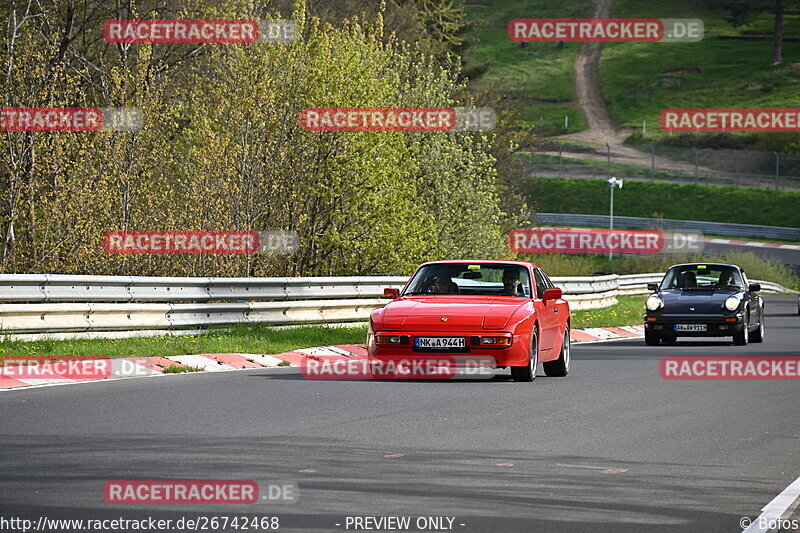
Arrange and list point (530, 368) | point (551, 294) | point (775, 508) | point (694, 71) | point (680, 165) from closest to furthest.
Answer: point (775, 508) < point (530, 368) < point (551, 294) < point (680, 165) < point (694, 71)

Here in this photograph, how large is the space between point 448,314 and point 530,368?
1262 millimetres

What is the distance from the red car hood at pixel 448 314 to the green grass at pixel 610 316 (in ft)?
43.7

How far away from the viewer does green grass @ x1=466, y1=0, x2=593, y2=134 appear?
123875mm

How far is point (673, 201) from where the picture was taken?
86.2m

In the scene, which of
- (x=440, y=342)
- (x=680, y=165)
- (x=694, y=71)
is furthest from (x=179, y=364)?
(x=694, y=71)

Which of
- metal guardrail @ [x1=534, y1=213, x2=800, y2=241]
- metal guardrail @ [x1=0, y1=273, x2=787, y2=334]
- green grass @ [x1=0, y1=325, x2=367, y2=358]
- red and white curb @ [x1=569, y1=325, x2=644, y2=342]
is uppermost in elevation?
metal guardrail @ [x1=534, y1=213, x2=800, y2=241]

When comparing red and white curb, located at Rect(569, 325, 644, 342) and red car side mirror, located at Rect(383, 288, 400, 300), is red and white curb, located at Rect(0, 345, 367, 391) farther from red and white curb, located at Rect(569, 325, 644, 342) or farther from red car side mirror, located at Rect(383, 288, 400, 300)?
red and white curb, located at Rect(569, 325, 644, 342)

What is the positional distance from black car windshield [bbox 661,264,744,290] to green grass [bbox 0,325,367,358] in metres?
6.02

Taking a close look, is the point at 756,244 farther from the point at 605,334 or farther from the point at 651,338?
the point at 651,338

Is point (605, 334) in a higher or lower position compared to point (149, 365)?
lower

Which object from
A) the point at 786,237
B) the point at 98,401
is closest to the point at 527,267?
the point at 98,401

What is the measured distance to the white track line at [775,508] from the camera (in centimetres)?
→ 731

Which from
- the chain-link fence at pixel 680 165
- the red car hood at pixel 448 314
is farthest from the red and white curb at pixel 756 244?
the red car hood at pixel 448 314

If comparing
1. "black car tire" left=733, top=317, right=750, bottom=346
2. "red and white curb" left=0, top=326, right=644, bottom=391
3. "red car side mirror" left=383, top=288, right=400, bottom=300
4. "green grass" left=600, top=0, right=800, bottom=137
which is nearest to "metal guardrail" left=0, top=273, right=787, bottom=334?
"red and white curb" left=0, top=326, right=644, bottom=391
